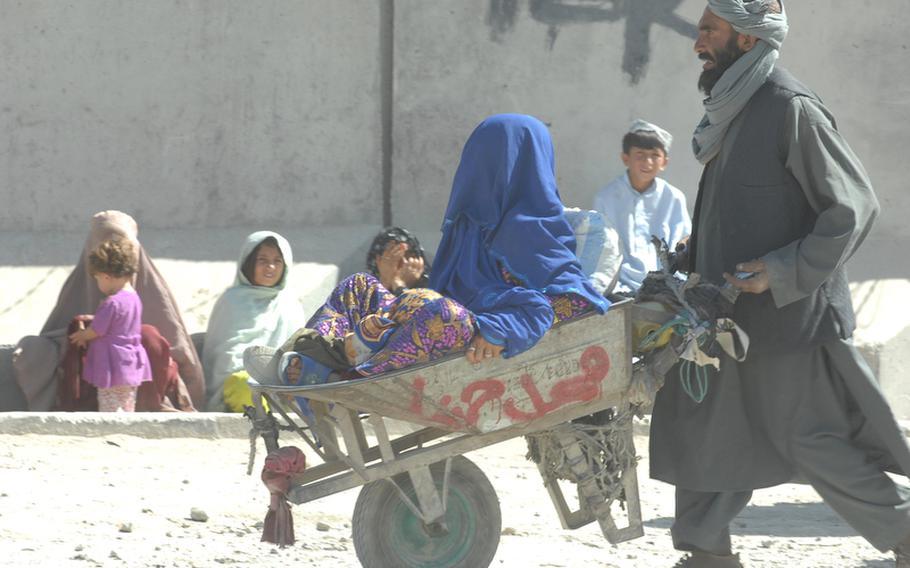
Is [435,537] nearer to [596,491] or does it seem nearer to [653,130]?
[596,491]

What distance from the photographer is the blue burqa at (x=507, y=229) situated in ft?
15.8

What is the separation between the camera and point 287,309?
8.45m

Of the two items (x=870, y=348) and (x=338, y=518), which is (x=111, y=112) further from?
(x=870, y=348)

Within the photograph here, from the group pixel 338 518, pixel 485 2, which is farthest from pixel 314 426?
pixel 485 2

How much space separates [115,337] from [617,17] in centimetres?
346

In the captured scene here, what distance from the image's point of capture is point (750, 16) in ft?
16.1

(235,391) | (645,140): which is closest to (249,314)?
(235,391)

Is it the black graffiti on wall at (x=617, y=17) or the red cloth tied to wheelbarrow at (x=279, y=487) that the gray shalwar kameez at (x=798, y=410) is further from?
the black graffiti on wall at (x=617, y=17)

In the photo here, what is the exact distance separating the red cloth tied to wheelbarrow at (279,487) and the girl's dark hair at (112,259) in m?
3.37

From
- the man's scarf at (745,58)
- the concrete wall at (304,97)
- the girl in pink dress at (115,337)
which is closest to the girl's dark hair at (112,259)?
the girl in pink dress at (115,337)

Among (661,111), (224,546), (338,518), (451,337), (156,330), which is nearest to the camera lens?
(451,337)

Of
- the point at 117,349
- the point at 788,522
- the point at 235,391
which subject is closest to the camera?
the point at 788,522

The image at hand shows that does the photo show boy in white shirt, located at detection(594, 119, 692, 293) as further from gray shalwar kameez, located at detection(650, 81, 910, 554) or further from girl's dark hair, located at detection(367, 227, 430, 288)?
gray shalwar kameez, located at detection(650, 81, 910, 554)

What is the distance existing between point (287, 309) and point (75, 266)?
1.23 metres
